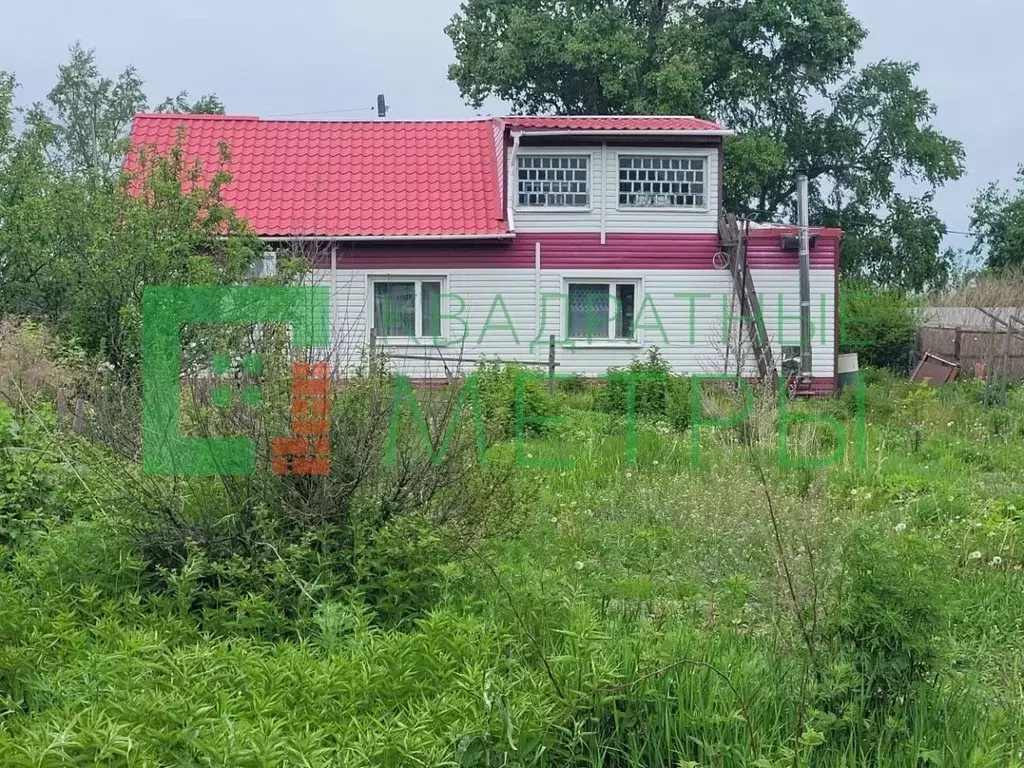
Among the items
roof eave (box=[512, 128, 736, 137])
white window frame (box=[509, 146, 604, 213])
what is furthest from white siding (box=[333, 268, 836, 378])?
roof eave (box=[512, 128, 736, 137])

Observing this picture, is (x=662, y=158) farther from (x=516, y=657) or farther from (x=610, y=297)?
(x=516, y=657)

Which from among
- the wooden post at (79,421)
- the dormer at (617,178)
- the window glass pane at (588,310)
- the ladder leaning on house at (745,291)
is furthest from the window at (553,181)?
the wooden post at (79,421)

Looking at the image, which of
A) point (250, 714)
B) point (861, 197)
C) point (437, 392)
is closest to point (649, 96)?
point (861, 197)

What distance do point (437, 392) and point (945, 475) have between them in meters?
5.54

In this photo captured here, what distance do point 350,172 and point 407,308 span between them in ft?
9.95

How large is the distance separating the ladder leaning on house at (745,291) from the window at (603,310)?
176 centimetres

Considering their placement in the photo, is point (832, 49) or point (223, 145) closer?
point (223, 145)

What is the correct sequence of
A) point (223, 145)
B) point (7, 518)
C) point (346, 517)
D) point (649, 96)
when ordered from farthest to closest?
point (649, 96) < point (223, 145) < point (7, 518) < point (346, 517)

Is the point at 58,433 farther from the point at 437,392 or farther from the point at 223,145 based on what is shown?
the point at 223,145

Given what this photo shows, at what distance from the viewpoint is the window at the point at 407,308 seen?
58.7ft

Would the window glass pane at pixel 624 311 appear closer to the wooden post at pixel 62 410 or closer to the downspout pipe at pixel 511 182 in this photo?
the downspout pipe at pixel 511 182

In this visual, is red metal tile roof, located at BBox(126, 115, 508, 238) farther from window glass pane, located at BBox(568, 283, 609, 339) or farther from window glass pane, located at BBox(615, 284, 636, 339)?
window glass pane, located at BBox(615, 284, 636, 339)

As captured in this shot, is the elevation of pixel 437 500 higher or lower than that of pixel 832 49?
lower

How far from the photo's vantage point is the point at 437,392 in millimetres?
6008
